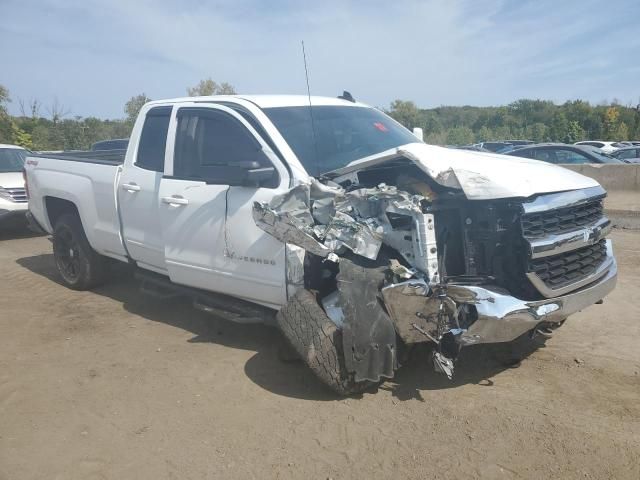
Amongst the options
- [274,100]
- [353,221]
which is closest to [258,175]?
[353,221]

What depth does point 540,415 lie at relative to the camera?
3473mm

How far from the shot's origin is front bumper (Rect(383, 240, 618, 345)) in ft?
11.1

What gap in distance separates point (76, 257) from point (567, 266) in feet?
17.3

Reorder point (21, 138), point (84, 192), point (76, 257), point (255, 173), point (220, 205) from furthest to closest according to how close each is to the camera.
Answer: point (21, 138) → point (76, 257) → point (84, 192) → point (220, 205) → point (255, 173)

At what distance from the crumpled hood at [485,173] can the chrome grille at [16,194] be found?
8322mm

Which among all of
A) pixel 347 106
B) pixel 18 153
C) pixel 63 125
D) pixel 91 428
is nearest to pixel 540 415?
pixel 91 428

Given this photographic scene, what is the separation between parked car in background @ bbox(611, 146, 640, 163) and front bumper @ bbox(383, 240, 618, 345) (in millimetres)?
14487

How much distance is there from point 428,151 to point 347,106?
155cm

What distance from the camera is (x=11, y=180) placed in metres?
10.3

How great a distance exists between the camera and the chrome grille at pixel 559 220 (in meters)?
3.52

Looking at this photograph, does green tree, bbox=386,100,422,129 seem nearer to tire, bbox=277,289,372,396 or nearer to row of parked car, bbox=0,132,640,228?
row of parked car, bbox=0,132,640,228

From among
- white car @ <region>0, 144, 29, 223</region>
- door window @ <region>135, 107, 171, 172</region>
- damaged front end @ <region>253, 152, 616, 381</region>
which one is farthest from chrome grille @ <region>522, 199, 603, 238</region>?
white car @ <region>0, 144, 29, 223</region>

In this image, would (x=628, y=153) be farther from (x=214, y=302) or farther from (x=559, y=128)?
(x=559, y=128)

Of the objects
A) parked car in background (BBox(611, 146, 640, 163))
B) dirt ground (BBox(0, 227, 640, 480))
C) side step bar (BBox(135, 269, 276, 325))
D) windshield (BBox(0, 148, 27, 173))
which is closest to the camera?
dirt ground (BBox(0, 227, 640, 480))
